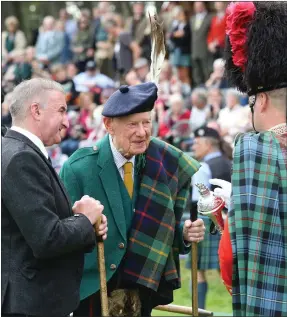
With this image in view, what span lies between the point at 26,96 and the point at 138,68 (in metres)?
11.9

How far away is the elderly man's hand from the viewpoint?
5.64m

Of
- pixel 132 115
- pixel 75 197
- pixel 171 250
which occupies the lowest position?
pixel 171 250

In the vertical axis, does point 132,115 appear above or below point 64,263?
above

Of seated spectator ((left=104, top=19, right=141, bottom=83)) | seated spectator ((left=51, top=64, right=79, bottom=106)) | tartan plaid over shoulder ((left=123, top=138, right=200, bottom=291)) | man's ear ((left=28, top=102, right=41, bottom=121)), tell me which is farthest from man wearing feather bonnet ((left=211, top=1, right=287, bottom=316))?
seated spectator ((left=51, top=64, right=79, bottom=106))

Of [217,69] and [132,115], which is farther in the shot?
[217,69]

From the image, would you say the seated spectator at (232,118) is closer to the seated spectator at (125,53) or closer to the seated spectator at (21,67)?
the seated spectator at (125,53)

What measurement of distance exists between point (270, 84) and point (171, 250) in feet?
5.52

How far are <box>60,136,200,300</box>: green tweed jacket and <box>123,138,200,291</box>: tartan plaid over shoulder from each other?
0.33 feet

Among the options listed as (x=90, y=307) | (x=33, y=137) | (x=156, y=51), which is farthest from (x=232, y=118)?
(x=33, y=137)

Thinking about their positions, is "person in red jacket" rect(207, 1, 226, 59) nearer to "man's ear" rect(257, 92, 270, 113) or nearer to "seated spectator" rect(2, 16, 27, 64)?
"seated spectator" rect(2, 16, 27, 64)

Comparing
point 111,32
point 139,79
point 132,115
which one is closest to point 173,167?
point 132,115

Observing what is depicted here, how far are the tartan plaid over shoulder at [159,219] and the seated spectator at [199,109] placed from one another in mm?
8006

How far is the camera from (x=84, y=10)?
71.2 feet

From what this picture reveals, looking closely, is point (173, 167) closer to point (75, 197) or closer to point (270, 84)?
point (75, 197)
